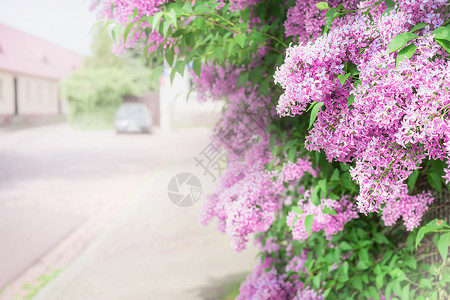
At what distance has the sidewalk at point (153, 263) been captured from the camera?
523 cm

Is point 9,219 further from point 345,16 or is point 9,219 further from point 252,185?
point 345,16

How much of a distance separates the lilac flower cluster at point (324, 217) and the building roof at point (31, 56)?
31.8 metres

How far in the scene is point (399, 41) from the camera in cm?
167

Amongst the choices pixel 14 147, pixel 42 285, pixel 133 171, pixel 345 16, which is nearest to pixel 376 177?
pixel 345 16

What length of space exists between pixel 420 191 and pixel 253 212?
1.15 metres

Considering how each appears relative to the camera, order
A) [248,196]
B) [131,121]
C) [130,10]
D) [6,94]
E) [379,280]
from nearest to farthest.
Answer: [130,10] < [248,196] < [379,280] < [131,121] < [6,94]

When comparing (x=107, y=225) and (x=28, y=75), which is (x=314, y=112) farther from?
(x=28, y=75)

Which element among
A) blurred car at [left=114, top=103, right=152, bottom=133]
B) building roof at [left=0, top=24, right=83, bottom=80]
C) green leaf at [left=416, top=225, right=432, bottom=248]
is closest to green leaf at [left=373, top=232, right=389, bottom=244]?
green leaf at [left=416, top=225, right=432, bottom=248]

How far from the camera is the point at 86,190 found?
11305 mm

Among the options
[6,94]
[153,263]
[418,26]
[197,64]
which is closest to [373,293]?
[197,64]

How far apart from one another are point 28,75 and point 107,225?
98.5ft

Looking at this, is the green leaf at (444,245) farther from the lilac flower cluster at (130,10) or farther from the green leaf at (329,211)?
the lilac flower cluster at (130,10)

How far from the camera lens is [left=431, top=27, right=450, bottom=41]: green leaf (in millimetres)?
1660

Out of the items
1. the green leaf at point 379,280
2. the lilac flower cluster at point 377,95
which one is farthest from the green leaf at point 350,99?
the green leaf at point 379,280
